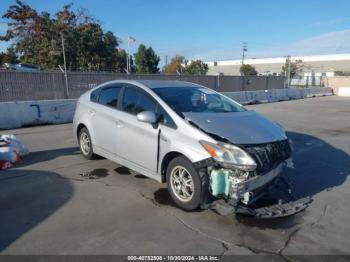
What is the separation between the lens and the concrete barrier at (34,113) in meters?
11.2

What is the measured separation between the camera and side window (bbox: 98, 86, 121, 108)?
5.74 metres

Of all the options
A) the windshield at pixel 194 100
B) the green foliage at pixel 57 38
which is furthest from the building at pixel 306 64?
the windshield at pixel 194 100

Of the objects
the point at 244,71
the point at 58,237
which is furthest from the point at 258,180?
the point at 244,71

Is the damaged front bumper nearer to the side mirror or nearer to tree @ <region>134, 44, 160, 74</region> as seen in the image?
the side mirror

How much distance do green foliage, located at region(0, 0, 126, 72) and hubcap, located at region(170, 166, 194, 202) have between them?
120 ft

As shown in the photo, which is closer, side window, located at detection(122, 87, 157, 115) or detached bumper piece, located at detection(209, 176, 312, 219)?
detached bumper piece, located at detection(209, 176, 312, 219)

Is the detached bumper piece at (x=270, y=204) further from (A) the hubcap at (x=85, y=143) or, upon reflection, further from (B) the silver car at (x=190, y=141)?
(A) the hubcap at (x=85, y=143)

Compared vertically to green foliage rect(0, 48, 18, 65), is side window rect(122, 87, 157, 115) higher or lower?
lower

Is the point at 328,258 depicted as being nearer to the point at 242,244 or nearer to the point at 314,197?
the point at 242,244

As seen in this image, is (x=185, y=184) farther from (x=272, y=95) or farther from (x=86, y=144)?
(x=272, y=95)

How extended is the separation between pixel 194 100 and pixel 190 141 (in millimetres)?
1172

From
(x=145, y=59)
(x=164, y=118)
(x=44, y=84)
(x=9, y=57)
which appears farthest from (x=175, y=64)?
(x=164, y=118)

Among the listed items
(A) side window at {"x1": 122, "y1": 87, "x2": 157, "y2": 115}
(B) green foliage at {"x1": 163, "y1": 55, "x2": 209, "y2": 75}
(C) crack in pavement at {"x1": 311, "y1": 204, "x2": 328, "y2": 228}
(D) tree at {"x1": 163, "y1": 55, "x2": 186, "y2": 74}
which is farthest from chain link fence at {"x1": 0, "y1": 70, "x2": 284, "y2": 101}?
(D) tree at {"x1": 163, "y1": 55, "x2": 186, "y2": 74}

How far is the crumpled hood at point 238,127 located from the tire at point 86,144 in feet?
8.34
